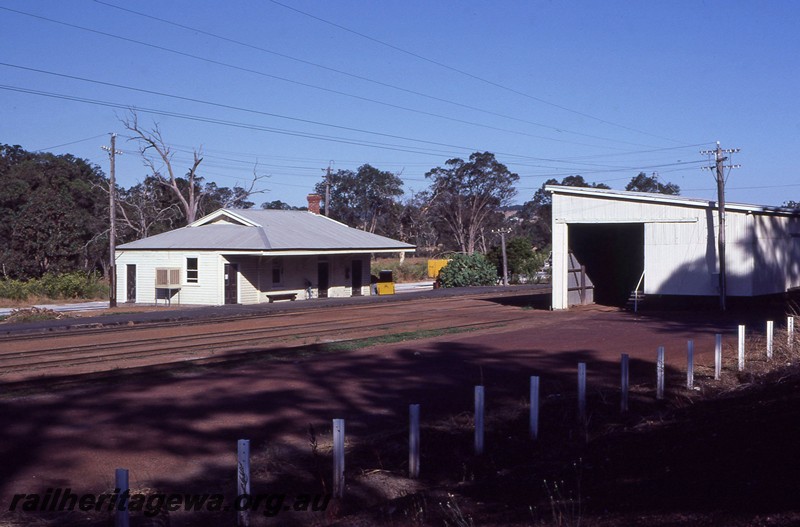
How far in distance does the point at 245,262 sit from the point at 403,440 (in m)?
32.5

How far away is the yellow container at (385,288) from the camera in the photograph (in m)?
51.2

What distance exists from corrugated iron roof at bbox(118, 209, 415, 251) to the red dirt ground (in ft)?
78.9

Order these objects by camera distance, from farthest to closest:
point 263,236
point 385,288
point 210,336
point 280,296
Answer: point 385,288
point 280,296
point 263,236
point 210,336

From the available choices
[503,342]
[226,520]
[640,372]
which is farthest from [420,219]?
[226,520]

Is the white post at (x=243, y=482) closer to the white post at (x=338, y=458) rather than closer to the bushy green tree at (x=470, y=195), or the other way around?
the white post at (x=338, y=458)

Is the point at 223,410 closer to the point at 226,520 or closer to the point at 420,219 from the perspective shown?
the point at 226,520

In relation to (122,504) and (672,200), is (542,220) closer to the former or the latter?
(672,200)

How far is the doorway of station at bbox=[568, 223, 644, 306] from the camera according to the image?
38625 mm

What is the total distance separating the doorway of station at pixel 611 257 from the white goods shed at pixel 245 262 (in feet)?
45.2

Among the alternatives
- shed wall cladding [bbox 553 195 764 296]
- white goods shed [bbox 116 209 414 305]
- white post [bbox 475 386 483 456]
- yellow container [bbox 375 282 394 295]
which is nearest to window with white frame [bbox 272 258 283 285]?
white goods shed [bbox 116 209 414 305]

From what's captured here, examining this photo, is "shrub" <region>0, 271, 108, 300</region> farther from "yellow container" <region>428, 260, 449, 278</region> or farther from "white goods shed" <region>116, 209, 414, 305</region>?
"yellow container" <region>428, 260, 449, 278</region>

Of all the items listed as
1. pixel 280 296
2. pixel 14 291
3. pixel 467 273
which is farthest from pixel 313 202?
pixel 14 291
